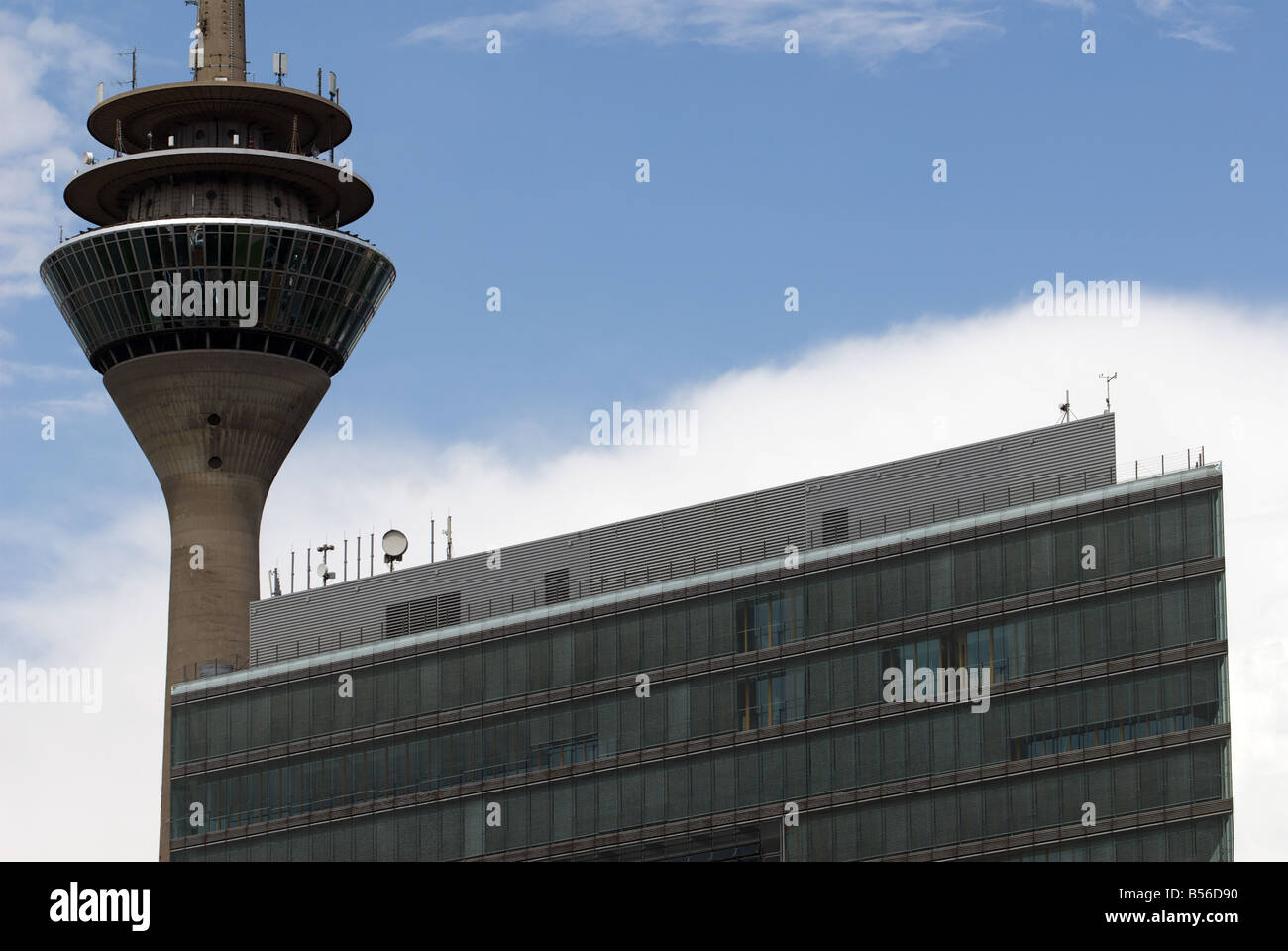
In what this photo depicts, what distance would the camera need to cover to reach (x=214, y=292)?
6698 inches

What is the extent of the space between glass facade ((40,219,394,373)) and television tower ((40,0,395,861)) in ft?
0.40

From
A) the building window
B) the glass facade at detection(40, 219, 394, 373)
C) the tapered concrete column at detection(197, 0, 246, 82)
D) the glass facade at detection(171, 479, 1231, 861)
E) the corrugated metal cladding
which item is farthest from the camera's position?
the tapered concrete column at detection(197, 0, 246, 82)

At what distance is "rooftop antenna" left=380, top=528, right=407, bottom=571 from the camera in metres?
152

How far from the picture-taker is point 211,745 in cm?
14450

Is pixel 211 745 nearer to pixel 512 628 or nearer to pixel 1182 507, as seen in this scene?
pixel 512 628

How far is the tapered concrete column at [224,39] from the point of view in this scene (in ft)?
579

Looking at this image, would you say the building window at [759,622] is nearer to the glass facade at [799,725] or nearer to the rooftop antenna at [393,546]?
the glass facade at [799,725]

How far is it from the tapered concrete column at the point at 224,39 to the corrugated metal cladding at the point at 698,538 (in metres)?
41.1

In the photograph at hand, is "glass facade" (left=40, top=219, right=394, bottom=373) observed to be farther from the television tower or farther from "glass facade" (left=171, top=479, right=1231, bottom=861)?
"glass facade" (left=171, top=479, right=1231, bottom=861)

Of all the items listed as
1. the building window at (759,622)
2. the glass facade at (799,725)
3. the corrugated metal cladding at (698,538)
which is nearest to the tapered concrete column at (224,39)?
the corrugated metal cladding at (698,538)

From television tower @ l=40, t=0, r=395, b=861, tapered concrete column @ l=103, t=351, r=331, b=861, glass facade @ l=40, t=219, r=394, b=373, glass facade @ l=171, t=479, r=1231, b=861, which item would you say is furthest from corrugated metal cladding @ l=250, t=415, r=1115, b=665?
glass facade @ l=40, t=219, r=394, b=373
